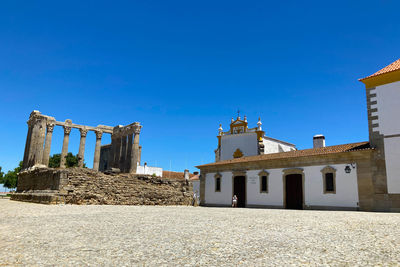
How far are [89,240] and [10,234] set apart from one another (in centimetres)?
209

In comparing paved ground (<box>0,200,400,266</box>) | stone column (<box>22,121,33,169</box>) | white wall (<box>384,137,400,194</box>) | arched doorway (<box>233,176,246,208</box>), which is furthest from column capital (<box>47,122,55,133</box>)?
white wall (<box>384,137,400,194</box>)

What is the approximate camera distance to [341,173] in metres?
18.1

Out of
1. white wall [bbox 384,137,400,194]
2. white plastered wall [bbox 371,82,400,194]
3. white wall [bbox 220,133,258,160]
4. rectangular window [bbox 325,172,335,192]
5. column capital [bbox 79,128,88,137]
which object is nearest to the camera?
white wall [bbox 384,137,400,194]

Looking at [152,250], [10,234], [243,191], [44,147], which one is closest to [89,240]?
[152,250]

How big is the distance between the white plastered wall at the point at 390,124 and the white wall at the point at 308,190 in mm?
1881

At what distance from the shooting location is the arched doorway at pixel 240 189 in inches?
932

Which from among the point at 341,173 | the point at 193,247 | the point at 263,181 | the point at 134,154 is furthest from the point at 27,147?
the point at 193,247

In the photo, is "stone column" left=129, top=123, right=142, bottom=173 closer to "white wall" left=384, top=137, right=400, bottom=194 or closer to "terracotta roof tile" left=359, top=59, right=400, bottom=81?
"terracotta roof tile" left=359, top=59, right=400, bottom=81

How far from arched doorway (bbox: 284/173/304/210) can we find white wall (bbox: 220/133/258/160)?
1490cm

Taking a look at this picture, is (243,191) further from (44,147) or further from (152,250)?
(44,147)

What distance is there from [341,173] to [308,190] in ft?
8.22

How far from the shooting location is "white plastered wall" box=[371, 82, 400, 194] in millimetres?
16125

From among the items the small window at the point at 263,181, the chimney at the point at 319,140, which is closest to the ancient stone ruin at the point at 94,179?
the small window at the point at 263,181

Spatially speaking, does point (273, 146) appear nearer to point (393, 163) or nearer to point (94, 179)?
point (393, 163)
